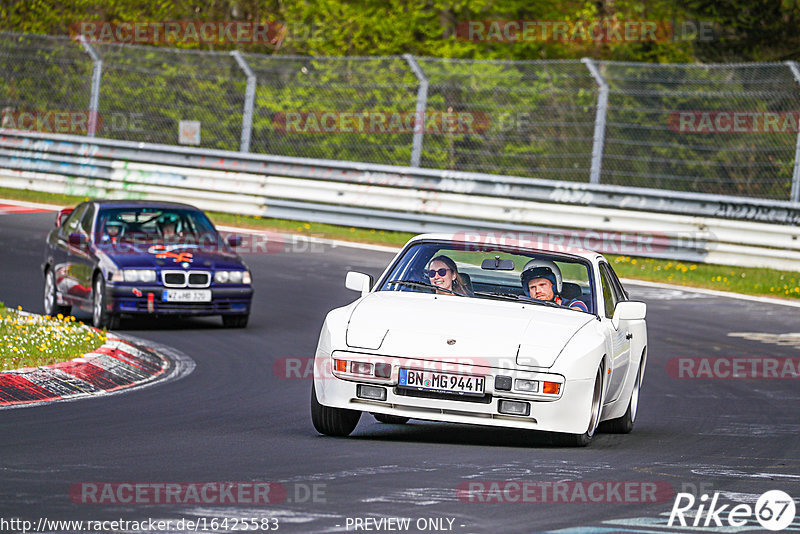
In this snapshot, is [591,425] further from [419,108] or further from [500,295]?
[419,108]

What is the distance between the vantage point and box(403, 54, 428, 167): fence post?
77.4ft

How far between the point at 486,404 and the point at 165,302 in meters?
7.37

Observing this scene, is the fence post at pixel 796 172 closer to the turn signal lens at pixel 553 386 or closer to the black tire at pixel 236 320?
the black tire at pixel 236 320

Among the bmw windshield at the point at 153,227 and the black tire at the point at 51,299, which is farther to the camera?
the black tire at the point at 51,299

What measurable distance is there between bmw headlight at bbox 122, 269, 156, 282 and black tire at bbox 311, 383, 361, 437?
6559 mm

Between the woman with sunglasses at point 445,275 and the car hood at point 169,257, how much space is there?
19.8 feet

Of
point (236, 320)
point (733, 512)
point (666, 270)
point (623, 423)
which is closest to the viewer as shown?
point (733, 512)

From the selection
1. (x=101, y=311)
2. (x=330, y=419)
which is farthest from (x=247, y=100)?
(x=330, y=419)

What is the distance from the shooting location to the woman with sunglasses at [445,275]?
373 inches

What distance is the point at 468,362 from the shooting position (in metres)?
8.12

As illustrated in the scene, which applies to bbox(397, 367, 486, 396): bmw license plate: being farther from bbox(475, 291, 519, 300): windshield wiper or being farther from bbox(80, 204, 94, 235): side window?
bbox(80, 204, 94, 235): side window

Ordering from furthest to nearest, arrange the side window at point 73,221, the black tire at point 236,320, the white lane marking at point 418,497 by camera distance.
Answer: the side window at point 73,221
the black tire at point 236,320
the white lane marking at point 418,497

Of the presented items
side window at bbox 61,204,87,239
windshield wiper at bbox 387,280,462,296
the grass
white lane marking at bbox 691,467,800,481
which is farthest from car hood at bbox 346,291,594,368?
side window at bbox 61,204,87,239

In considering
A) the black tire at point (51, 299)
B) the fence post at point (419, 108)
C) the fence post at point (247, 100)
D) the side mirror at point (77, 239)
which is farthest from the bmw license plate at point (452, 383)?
the fence post at point (247, 100)
